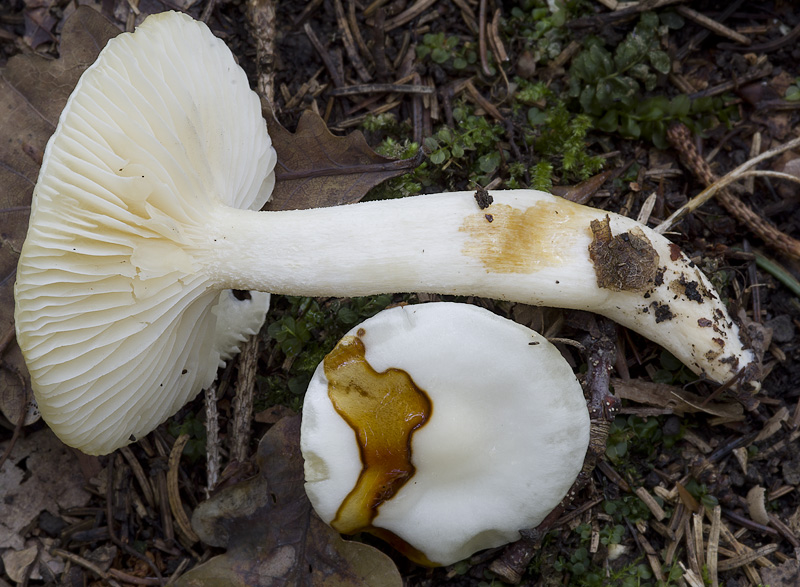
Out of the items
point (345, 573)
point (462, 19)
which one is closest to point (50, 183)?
point (345, 573)

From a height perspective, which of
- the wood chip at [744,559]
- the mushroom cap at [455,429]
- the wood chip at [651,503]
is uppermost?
the mushroom cap at [455,429]

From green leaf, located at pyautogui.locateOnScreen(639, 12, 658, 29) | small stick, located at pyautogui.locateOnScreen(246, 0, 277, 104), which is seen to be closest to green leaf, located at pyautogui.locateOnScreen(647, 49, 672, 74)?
green leaf, located at pyautogui.locateOnScreen(639, 12, 658, 29)

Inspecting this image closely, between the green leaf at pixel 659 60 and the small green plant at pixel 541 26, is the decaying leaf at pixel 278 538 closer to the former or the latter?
the small green plant at pixel 541 26

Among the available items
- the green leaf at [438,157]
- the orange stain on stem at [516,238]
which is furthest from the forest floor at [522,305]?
the orange stain on stem at [516,238]

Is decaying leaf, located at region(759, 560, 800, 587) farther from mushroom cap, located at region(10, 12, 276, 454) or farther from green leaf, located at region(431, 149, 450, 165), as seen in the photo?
mushroom cap, located at region(10, 12, 276, 454)

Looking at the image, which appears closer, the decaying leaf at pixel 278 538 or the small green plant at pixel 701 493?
the decaying leaf at pixel 278 538

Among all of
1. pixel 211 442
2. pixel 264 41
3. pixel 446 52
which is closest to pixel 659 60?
pixel 446 52
